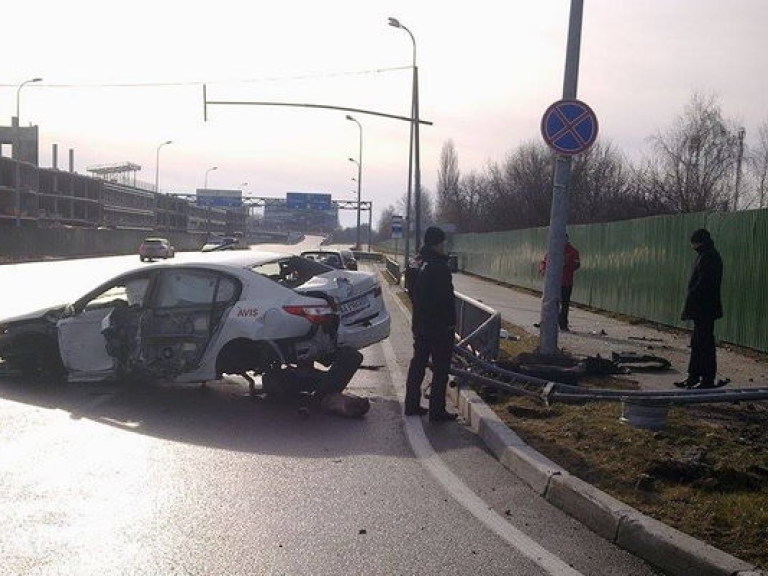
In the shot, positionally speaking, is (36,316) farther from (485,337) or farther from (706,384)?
(706,384)

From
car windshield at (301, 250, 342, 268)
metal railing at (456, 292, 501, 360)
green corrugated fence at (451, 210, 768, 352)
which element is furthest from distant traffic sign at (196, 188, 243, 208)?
metal railing at (456, 292, 501, 360)

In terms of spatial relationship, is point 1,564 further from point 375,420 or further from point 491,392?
point 491,392

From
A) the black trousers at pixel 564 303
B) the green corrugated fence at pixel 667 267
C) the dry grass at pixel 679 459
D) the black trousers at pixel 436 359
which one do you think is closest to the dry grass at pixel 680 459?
the dry grass at pixel 679 459

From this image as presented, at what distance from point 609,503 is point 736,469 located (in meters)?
1.34

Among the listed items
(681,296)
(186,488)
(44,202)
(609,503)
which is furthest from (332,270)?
(44,202)

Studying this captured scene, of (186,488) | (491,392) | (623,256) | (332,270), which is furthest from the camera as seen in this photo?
(623,256)

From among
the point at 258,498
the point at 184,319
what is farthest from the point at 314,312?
the point at 258,498

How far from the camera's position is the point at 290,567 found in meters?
4.61

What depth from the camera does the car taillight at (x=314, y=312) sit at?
9.34 metres

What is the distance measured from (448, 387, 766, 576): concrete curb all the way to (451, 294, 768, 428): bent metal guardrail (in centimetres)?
121

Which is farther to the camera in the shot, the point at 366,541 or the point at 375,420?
the point at 375,420

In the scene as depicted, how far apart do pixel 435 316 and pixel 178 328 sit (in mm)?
2741

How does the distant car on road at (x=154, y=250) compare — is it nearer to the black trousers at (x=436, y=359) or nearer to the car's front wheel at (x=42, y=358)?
the car's front wheel at (x=42, y=358)

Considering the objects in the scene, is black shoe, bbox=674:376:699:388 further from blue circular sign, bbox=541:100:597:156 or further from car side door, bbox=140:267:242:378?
car side door, bbox=140:267:242:378
